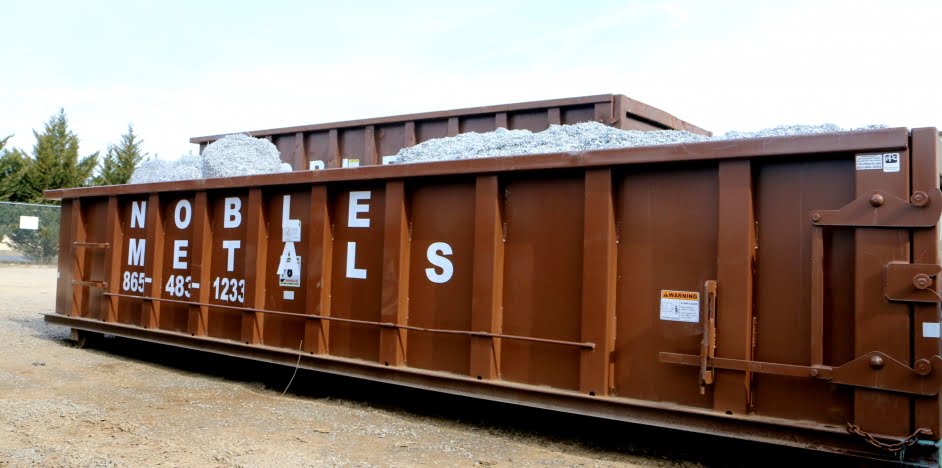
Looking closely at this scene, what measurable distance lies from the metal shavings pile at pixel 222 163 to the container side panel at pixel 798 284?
505 centimetres

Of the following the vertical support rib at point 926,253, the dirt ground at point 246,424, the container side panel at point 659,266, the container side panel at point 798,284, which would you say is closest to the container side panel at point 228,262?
the dirt ground at point 246,424

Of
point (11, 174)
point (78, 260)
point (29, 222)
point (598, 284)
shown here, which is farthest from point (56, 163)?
point (598, 284)

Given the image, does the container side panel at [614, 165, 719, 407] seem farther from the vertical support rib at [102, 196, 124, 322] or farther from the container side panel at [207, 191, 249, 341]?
the vertical support rib at [102, 196, 124, 322]

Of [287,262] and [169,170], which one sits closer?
[287,262]

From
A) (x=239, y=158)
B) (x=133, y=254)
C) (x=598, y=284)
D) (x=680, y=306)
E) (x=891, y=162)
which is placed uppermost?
(x=239, y=158)

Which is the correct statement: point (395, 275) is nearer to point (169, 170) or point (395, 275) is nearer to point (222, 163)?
point (222, 163)

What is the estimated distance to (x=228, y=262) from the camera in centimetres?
699

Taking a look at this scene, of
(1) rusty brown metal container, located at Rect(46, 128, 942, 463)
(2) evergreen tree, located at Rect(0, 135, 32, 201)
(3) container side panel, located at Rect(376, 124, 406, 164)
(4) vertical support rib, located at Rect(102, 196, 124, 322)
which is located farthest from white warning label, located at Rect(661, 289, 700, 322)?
(2) evergreen tree, located at Rect(0, 135, 32, 201)

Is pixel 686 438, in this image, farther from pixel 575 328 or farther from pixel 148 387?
pixel 148 387

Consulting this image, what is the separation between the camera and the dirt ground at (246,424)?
4.59 metres

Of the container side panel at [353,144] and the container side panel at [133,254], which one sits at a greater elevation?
the container side panel at [353,144]

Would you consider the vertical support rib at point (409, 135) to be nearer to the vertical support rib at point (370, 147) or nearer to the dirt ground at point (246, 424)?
the vertical support rib at point (370, 147)

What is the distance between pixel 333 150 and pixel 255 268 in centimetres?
310

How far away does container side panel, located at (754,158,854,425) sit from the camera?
12.7 feet
